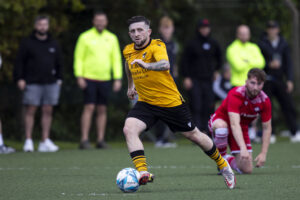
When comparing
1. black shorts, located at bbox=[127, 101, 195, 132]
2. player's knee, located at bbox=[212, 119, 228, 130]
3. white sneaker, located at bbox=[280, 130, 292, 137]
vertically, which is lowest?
white sneaker, located at bbox=[280, 130, 292, 137]

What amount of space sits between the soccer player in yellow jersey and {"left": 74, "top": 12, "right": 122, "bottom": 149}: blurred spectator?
18.8 feet

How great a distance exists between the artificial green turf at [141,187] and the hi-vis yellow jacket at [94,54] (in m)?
1.59

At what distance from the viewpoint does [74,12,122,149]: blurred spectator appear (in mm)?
13477

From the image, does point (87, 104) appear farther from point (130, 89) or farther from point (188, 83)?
point (130, 89)

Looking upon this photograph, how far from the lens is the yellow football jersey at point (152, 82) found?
24.9 ft

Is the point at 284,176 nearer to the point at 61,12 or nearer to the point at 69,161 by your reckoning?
the point at 69,161

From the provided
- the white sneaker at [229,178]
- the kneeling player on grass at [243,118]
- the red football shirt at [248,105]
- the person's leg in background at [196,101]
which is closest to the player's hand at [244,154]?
the kneeling player on grass at [243,118]

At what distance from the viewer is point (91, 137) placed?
16750 mm

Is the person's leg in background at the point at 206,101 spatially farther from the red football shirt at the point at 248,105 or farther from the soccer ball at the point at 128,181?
the soccer ball at the point at 128,181

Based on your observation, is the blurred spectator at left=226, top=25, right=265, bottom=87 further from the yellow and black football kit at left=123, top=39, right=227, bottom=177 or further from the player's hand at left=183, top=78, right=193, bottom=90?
the yellow and black football kit at left=123, top=39, right=227, bottom=177

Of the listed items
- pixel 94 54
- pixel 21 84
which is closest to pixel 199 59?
pixel 94 54

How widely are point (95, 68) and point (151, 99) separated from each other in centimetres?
593

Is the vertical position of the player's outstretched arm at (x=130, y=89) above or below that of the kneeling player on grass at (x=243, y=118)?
above

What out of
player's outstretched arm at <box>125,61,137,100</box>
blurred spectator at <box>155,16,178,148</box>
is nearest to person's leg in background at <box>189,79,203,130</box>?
blurred spectator at <box>155,16,178,148</box>
